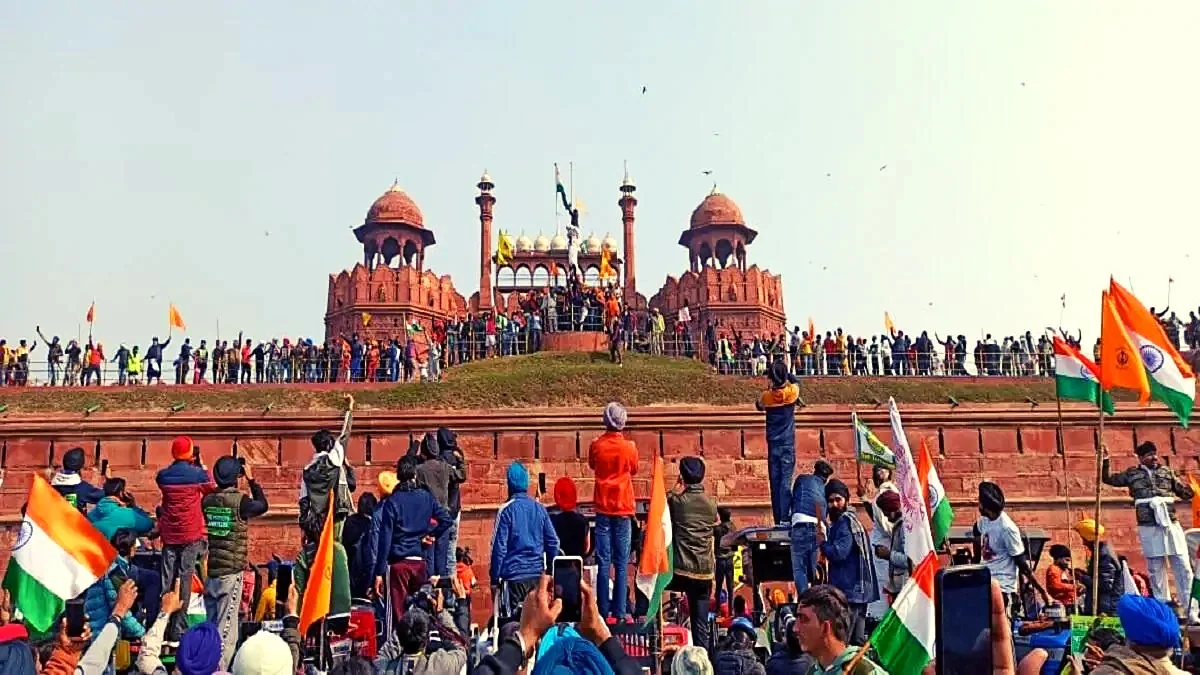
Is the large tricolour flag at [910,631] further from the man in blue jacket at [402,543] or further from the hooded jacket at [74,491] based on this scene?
the hooded jacket at [74,491]

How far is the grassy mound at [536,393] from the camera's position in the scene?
69.6ft

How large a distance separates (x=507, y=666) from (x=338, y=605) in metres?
4.65

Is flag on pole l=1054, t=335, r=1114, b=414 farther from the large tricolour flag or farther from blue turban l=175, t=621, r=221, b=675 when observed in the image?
blue turban l=175, t=621, r=221, b=675

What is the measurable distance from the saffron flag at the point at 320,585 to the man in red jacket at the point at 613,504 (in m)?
2.76

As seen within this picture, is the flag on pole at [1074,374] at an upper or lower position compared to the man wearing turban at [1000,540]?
upper

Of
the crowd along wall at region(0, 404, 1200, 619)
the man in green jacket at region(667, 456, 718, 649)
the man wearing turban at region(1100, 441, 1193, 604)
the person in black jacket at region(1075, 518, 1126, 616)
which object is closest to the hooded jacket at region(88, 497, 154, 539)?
the man in green jacket at region(667, 456, 718, 649)

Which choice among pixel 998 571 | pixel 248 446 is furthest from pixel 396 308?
pixel 998 571

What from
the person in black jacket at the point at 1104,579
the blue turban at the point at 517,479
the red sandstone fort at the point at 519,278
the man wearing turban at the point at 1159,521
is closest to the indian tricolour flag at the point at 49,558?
the blue turban at the point at 517,479

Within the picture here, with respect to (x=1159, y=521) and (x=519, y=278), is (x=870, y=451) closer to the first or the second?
(x=1159, y=521)

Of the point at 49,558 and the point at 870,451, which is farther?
the point at 870,451

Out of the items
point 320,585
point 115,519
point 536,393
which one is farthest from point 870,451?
point 536,393

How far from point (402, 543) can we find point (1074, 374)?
774 cm

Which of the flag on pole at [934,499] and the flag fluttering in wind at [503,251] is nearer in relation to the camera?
the flag on pole at [934,499]

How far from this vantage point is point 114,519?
891 centimetres
